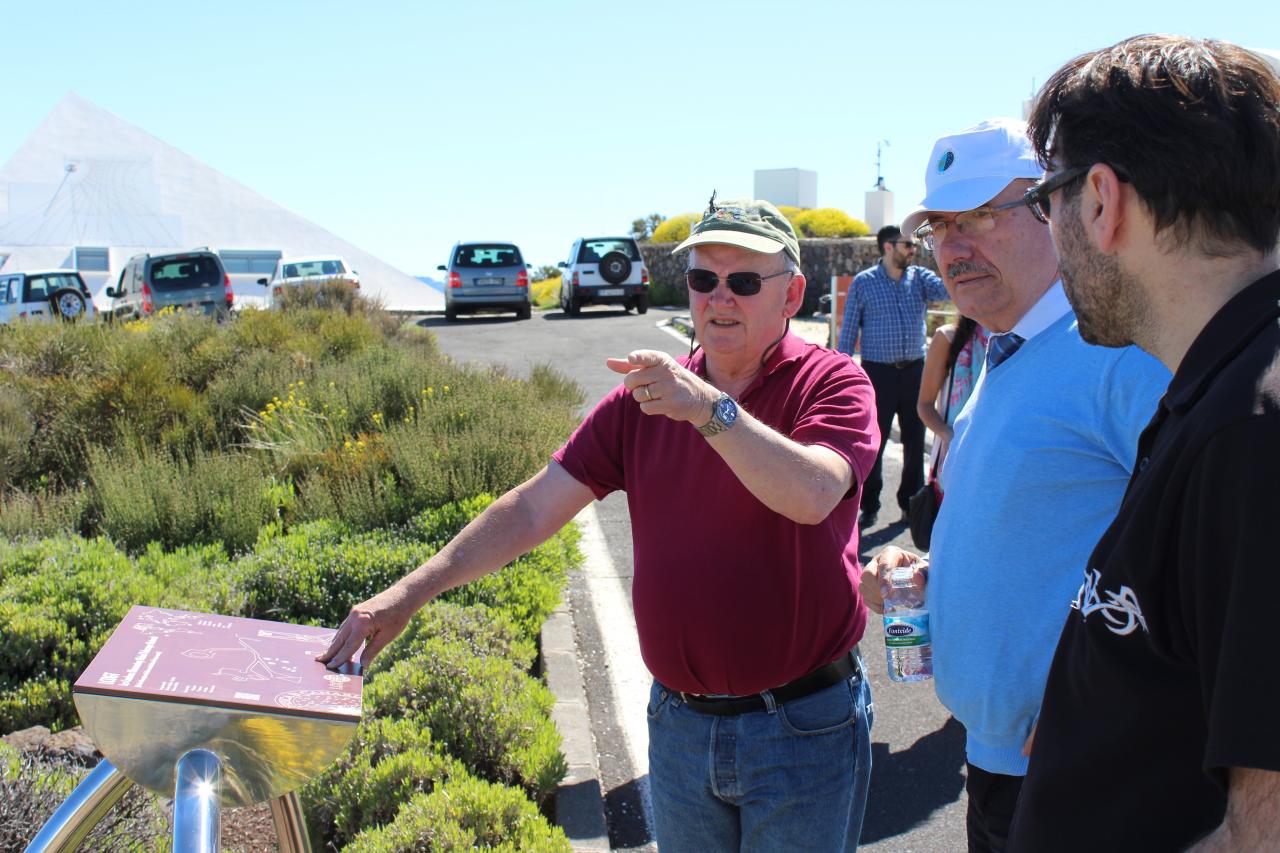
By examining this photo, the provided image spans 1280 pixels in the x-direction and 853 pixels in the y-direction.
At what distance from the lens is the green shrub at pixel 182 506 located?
6.12 meters

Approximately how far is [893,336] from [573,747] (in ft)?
13.4

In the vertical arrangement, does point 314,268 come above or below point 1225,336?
above

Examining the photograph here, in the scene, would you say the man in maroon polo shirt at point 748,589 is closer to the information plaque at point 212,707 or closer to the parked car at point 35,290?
the information plaque at point 212,707

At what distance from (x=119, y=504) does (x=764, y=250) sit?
5147mm

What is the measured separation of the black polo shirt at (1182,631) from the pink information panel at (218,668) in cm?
106

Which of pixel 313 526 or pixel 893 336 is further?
pixel 893 336

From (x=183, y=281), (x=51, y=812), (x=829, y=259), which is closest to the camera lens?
(x=51, y=812)

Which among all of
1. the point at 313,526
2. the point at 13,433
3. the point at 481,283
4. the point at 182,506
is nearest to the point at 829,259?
the point at 481,283

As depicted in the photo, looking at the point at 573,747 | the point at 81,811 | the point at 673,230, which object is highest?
the point at 673,230

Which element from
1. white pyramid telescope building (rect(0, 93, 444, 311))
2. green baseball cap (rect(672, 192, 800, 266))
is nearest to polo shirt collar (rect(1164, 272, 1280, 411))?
green baseball cap (rect(672, 192, 800, 266))

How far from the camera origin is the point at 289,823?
5.87 feet

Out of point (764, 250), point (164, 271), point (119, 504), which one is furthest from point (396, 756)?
point (164, 271)

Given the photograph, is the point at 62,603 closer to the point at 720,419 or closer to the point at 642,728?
the point at 642,728

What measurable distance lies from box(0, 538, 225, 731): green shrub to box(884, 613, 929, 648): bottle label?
3.43 m
